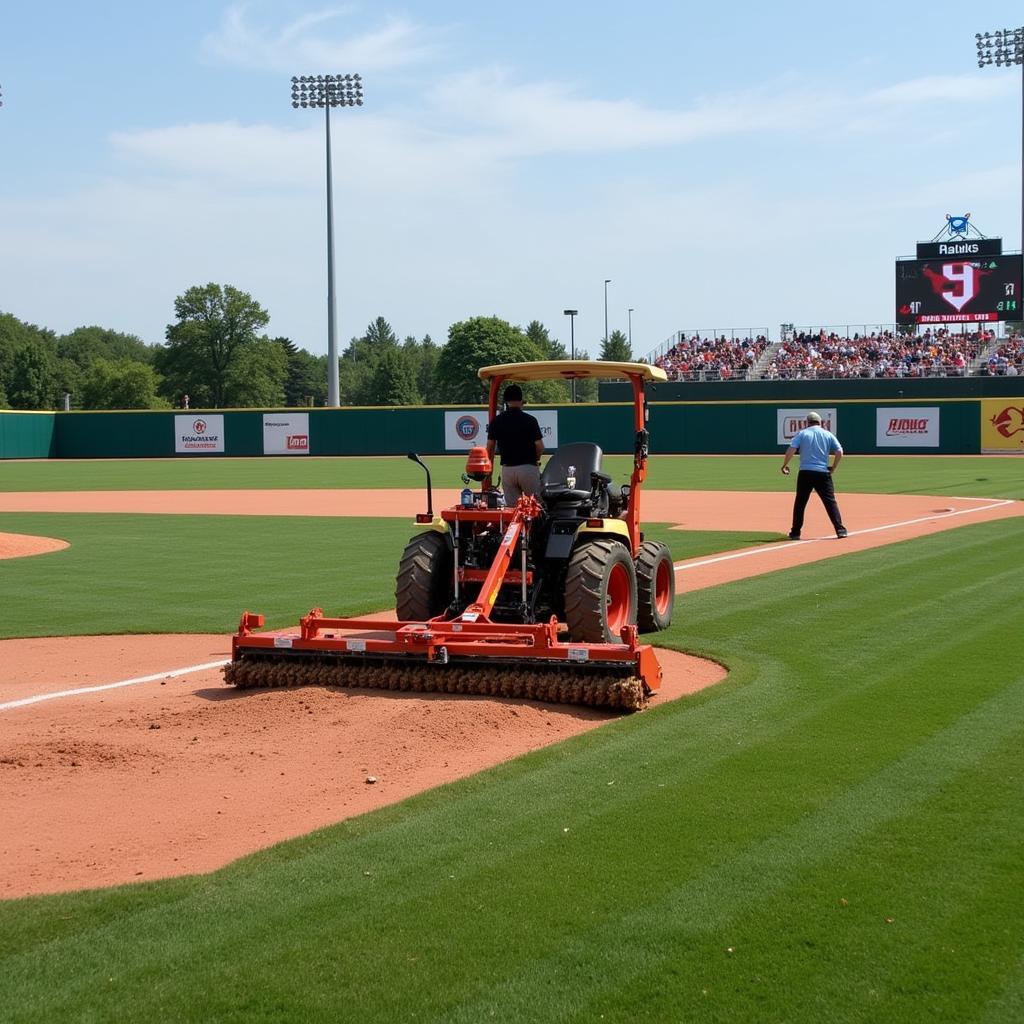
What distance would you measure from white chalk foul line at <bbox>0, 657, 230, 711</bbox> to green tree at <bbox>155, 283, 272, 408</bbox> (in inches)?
4115

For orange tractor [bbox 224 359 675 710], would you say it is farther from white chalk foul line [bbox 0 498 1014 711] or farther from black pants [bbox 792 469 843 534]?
black pants [bbox 792 469 843 534]

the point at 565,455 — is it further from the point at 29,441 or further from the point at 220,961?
the point at 29,441

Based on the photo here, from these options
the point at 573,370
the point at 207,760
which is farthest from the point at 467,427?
the point at 207,760

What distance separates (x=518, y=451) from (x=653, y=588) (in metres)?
1.74

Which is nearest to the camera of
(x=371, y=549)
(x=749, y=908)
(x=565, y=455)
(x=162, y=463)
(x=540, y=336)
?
(x=749, y=908)

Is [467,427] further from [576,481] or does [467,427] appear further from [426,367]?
[426,367]

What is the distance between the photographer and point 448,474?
136 feet

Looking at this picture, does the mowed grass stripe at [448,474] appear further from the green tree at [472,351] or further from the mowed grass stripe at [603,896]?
the green tree at [472,351]

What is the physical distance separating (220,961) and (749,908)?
1829mm

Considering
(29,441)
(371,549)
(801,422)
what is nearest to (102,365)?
(29,441)

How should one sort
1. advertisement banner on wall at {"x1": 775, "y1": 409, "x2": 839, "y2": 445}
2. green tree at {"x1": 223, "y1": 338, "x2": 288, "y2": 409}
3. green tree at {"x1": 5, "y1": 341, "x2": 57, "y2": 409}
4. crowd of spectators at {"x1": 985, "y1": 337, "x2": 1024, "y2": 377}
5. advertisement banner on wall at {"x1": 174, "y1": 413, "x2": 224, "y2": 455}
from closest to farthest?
advertisement banner on wall at {"x1": 775, "y1": 409, "x2": 839, "y2": 445}, advertisement banner on wall at {"x1": 174, "y1": 413, "x2": 224, "y2": 455}, crowd of spectators at {"x1": 985, "y1": 337, "x2": 1024, "y2": 377}, green tree at {"x1": 5, "y1": 341, "x2": 57, "y2": 409}, green tree at {"x1": 223, "y1": 338, "x2": 288, "y2": 409}

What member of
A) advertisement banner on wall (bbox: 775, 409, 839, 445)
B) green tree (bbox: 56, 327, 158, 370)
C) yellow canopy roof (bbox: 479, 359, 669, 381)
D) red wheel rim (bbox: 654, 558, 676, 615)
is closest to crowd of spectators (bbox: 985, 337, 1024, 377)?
advertisement banner on wall (bbox: 775, 409, 839, 445)

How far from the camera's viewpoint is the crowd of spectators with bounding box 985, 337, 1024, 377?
197 feet

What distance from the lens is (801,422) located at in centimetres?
5300
